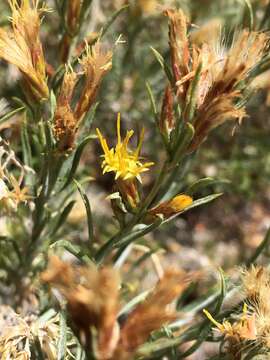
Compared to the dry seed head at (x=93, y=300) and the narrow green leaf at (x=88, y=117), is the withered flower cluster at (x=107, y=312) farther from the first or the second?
the narrow green leaf at (x=88, y=117)

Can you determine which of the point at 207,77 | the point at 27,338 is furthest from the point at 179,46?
the point at 27,338

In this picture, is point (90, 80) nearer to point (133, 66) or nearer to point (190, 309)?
point (190, 309)

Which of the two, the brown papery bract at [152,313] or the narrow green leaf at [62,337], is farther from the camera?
the narrow green leaf at [62,337]

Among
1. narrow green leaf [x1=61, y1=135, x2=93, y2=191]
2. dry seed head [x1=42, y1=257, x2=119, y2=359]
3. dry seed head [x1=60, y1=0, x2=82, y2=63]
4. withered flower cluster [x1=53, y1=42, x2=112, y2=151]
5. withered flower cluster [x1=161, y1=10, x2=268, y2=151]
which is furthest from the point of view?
dry seed head [x1=60, y1=0, x2=82, y2=63]

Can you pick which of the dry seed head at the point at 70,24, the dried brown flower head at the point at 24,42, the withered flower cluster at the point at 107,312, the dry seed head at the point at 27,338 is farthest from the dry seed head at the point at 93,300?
the dry seed head at the point at 70,24

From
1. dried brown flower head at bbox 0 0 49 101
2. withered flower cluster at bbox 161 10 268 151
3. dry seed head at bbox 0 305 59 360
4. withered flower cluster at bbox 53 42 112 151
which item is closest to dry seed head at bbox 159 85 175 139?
withered flower cluster at bbox 161 10 268 151

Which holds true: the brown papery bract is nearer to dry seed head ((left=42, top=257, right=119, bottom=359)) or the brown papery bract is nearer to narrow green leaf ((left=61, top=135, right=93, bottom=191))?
dry seed head ((left=42, top=257, right=119, bottom=359))
